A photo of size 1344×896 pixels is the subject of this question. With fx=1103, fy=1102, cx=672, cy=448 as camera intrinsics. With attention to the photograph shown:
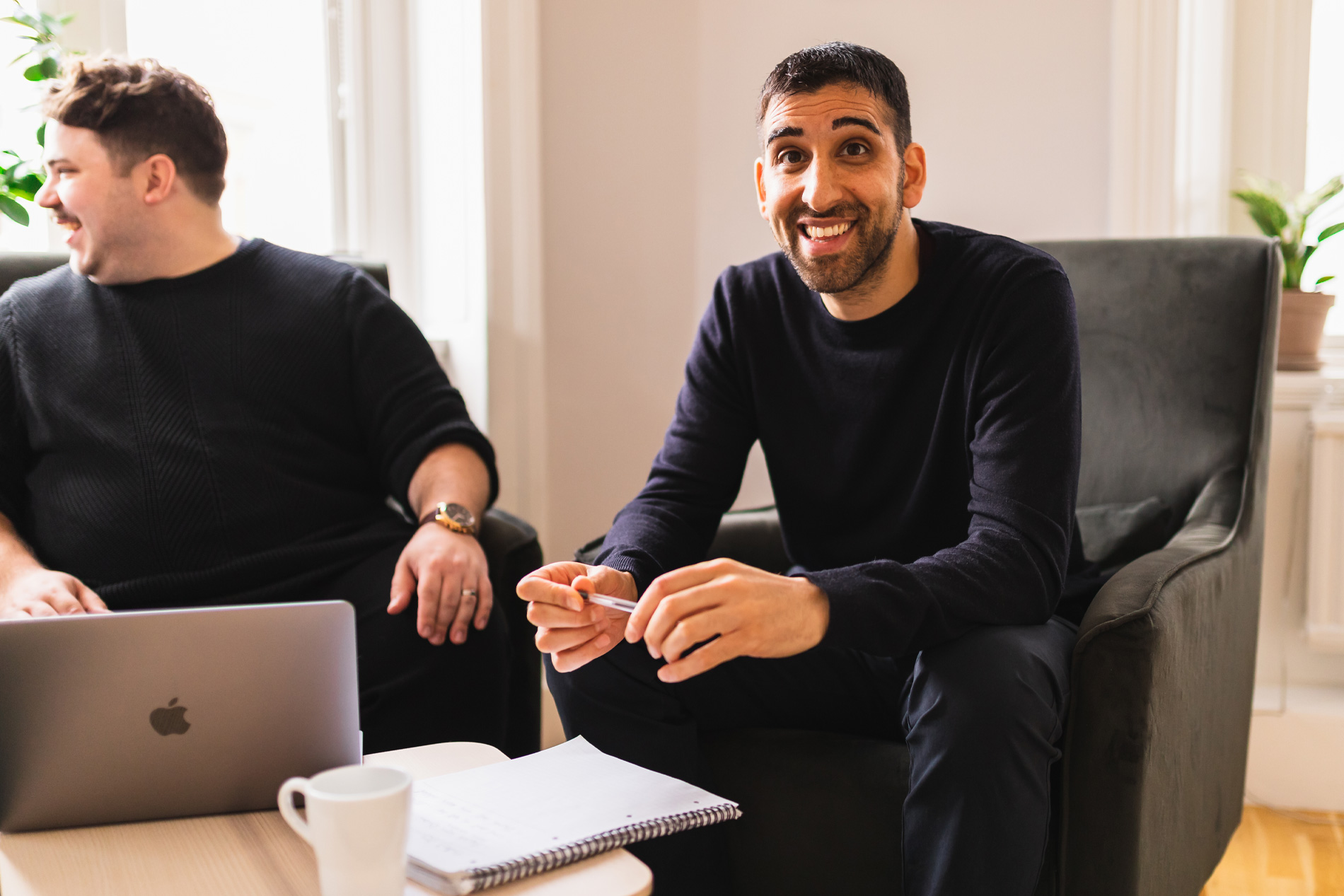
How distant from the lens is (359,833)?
2.11 ft

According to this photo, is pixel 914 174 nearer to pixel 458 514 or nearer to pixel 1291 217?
pixel 458 514

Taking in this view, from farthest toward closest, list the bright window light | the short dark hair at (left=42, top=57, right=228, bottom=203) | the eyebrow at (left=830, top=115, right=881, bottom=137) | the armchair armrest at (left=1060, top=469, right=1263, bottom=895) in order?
the bright window light < the short dark hair at (left=42, top=57, right=228, bottom=203) < the eyebrow at (left=830, top=115, right=881, bottom=137) < the armchair armrest at (left=1060, top=469, right=1263, bottom=895)

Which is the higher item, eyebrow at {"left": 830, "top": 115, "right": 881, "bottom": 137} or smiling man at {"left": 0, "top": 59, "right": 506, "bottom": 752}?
eyebrow at {"left": 830, "top": 115, "right": 881, "bottom": 137}

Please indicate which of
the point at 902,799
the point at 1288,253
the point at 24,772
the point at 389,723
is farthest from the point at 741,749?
the point at 1288,253

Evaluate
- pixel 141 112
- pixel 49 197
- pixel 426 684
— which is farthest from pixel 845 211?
pixel 49 197

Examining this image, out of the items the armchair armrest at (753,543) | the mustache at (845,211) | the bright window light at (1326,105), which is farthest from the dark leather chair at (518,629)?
the bright window light at (1326,105)

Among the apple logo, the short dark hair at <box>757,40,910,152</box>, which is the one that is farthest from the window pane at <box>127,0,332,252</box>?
the apple logo

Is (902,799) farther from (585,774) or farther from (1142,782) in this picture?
(585,774)

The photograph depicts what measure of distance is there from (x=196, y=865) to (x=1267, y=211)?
1889 mm

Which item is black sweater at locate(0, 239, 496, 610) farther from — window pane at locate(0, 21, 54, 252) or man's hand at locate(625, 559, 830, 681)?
man's hand at locate(625, 559, 830, 681)

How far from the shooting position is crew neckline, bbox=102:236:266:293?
1.61 meters

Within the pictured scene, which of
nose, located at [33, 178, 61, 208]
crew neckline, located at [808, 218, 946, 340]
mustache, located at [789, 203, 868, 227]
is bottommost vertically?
crew neckline, located at [808, 218, 946, 340]

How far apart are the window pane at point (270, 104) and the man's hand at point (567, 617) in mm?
1419

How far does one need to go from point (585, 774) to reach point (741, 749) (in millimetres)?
388
